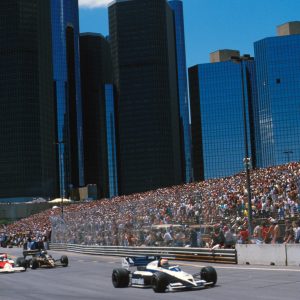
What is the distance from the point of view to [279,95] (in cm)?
16175

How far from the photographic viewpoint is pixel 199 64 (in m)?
181

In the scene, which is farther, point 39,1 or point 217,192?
point 39,1

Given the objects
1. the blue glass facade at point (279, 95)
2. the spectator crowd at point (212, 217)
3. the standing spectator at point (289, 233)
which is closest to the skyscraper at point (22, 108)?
the blue glass facade at point (279, 95)

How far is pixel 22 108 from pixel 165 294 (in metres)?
163

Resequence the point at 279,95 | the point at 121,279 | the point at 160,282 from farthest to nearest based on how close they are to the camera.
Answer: the point at 279,95 < the point at 121,279 < the point at 160,282

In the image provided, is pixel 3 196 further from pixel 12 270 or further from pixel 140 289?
pixel 140 289

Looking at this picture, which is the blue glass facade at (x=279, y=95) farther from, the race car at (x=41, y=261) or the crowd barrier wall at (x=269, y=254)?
the crowd barrier wall at (x=269, y=254)

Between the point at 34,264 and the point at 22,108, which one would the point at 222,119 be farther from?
the point at 34,264

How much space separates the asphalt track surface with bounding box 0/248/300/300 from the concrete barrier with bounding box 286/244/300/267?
2.16ft

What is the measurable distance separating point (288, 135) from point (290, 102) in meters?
8.24

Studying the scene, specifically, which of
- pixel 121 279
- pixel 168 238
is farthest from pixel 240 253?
pixel 121 279

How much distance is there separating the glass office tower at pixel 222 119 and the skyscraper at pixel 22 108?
4380 cm

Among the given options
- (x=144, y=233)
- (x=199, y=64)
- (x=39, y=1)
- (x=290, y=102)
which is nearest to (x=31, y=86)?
(x=39, y=1)

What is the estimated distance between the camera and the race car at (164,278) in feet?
54.6
